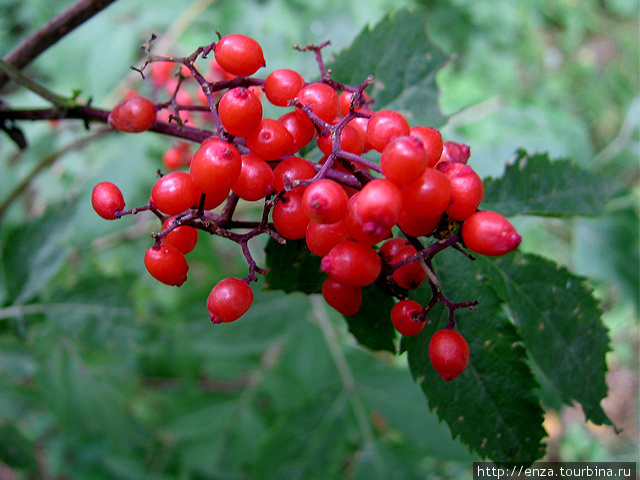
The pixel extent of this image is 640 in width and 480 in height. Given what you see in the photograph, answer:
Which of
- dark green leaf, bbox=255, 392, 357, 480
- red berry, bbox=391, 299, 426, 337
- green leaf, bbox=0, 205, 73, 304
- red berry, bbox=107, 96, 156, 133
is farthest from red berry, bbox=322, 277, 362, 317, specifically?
green leaf, bbox=0, 205, 73, 304

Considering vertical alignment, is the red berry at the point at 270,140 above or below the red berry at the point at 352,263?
above

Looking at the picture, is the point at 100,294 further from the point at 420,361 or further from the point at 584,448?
the point at 584,448

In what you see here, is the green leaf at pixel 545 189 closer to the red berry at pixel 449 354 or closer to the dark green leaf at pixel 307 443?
the red berry at pixel 449 354

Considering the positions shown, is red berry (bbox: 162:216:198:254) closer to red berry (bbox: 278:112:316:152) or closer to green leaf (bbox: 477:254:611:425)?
red berry (bbox: 278:112:316:152)

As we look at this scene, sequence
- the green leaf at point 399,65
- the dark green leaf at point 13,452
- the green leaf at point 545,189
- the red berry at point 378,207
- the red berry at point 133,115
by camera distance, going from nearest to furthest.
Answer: the red berry at point 378,207 → the red berry at point 133,115 → the green leaf at point 545,189 → the green leaf at point 399,65 → the dark green leaf at point 13,452

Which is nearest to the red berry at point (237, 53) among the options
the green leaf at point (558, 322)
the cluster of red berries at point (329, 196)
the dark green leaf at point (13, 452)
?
the cluster of red berries at point (329, 196)

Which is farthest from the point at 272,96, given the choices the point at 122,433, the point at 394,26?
the point at 122,433

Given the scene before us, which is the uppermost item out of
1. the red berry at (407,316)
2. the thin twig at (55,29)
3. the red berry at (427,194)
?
the thin twig at (55,29)
